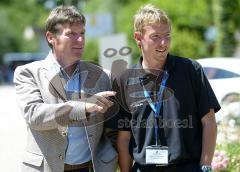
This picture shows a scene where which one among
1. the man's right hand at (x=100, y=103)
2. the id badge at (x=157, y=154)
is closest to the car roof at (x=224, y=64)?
the id badge at (x=157, y=154)

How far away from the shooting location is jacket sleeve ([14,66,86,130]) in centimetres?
350

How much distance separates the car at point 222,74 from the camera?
40.0 ft

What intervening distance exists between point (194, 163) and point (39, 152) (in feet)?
3.26

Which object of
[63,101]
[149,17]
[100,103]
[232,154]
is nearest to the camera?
[100,103]

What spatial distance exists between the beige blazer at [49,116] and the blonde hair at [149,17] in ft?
1.65

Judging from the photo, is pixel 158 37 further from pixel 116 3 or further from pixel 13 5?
pixel 13 5

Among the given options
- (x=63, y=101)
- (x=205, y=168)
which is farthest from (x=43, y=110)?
(x=205, y=168)

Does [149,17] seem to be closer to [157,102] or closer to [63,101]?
[157,102]

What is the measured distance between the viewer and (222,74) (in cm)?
1265

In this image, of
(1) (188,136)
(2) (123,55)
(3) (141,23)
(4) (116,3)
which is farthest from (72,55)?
(4) (116,3)

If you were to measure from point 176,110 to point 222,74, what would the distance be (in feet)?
30.5

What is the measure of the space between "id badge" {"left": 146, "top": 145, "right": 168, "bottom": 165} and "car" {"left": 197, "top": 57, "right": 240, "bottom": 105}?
8.65 metres

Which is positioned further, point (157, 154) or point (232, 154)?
point (232, 154)

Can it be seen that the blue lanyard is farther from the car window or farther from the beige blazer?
the car window
